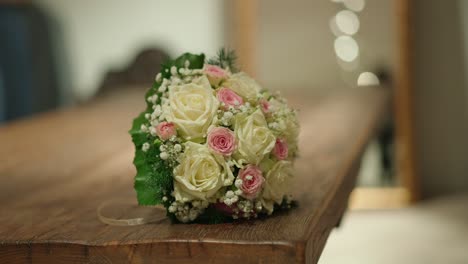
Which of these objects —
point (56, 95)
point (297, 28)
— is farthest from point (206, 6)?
point (56, 95)

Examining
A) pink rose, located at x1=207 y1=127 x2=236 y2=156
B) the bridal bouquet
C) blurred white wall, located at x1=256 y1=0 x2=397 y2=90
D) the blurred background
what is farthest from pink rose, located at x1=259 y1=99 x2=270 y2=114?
blurred white wall, located at x1=256 y1=0 x2=397 y2=90

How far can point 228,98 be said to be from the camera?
61.9 inches

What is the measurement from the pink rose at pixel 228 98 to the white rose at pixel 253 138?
0.12 ft

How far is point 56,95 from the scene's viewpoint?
5484 mm

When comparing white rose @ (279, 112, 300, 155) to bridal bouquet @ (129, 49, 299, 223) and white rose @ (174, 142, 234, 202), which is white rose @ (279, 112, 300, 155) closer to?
bridal bouquet @ (129, 49, 299, 223)

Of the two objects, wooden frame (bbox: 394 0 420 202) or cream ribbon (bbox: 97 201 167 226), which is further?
wooden frame (bbox: 394 0 420 202)

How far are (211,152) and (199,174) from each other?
0.04 metres

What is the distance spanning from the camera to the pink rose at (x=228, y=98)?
1562 millimetres

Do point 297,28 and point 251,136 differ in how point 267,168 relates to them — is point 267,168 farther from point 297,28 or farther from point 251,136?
point 297,28

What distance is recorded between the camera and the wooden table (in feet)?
4.58

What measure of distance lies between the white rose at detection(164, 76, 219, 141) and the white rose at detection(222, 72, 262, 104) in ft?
0.20

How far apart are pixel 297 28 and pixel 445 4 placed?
2.65ft

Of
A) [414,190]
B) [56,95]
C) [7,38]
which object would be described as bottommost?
[414,190]

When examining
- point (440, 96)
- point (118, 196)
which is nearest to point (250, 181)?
point (118, 196)
